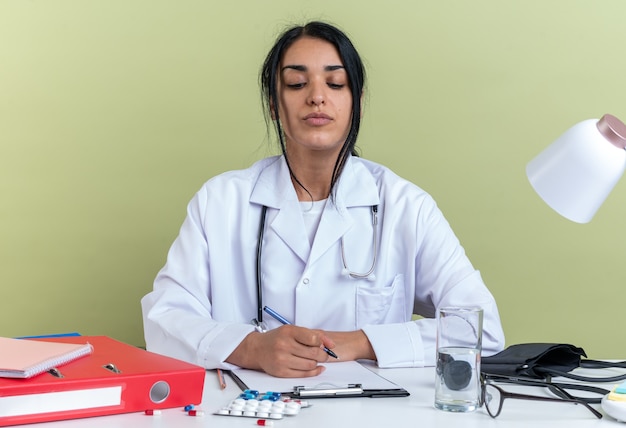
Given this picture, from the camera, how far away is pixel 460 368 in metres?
1.28

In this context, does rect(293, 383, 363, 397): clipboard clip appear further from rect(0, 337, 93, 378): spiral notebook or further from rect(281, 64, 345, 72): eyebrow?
rect(281, 64, 345, 72): eyebrow

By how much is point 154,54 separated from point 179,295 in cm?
112

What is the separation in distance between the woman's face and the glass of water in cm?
87

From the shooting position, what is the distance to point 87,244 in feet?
8.91

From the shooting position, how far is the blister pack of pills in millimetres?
1224

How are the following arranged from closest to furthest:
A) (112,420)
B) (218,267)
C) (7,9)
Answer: (112,420) → (218,267) → (7,9)

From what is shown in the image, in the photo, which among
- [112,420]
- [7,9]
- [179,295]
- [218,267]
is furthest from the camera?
[7,9]

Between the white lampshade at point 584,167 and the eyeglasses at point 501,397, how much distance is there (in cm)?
29

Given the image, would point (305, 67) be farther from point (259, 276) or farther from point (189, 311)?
point (189, 311)

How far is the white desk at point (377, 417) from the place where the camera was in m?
1.19

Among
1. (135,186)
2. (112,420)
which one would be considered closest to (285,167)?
(135,186)

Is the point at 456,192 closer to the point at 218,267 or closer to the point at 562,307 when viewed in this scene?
the point at 562,307

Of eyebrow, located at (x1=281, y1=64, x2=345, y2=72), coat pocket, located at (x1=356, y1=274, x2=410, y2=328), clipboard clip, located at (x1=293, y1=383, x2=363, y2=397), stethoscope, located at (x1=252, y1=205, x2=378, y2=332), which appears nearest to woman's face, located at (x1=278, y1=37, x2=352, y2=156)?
eyebrow, located at (x1=281, y1=64, x2=345, y2=72)

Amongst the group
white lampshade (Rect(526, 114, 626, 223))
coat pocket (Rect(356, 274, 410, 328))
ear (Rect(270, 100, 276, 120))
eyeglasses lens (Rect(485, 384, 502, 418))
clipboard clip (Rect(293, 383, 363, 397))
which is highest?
ear (Rect(270, 100, 276, 120))
